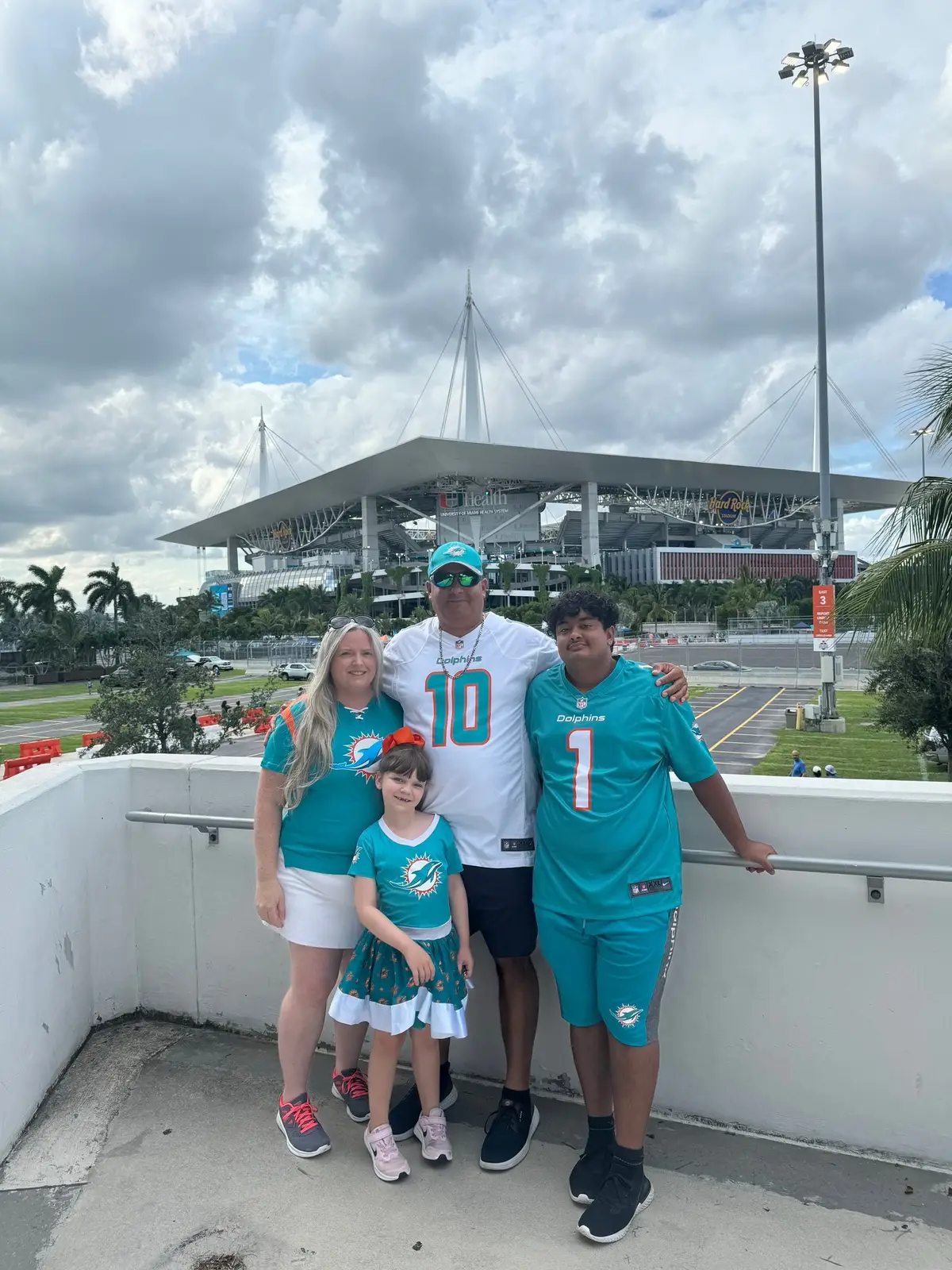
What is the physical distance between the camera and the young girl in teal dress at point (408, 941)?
7.75 ft

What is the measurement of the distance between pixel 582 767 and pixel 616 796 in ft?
0.40

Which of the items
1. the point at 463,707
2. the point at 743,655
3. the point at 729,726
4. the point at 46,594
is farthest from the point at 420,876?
the point at 46,594

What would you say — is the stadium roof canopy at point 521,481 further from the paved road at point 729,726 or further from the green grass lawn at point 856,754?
the green grass lawn at point 856,754

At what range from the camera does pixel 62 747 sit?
87.4 ft

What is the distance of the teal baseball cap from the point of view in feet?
8.48

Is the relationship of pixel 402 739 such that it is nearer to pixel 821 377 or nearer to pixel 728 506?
pixel 821 377

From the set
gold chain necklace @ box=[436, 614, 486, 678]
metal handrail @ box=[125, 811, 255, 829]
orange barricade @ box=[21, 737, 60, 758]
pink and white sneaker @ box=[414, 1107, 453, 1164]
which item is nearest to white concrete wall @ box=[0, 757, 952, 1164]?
metal handrail @ box=[125, 811, 255, 829]

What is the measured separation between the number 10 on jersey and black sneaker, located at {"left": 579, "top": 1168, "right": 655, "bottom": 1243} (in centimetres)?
121

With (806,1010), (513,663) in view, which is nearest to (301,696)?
(513,663)

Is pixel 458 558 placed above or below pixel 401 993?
above

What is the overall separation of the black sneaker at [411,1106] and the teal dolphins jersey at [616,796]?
790mm

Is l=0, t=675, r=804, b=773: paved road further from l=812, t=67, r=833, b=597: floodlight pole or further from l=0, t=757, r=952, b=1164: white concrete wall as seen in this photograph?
l=0, t=757, r=952, b=1164: white concrete wall

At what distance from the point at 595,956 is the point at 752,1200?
2.39 feet

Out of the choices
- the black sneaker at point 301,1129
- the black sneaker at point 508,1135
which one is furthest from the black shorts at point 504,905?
the black sneaker at point 301,1129
